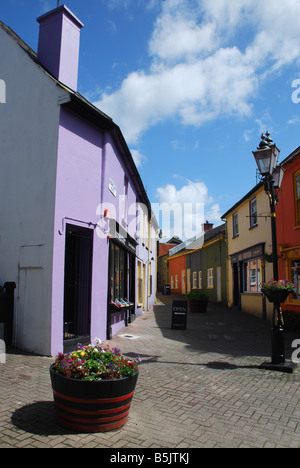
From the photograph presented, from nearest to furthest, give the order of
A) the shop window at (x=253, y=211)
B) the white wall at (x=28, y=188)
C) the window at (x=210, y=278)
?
1. the white wall at (x=28, y=188)
2. the shop window at (x=253, y=211)
3. the window at (x=210, y=278)

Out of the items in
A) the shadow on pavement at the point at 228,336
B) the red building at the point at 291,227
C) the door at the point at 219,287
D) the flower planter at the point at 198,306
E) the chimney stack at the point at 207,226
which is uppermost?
the chimney stack at the point at 207,226

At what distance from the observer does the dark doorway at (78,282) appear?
809 centimetres

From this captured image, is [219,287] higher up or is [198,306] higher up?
[219,287]

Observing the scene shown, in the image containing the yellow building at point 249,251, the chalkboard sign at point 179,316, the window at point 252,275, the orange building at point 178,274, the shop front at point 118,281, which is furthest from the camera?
the orange building at point 178,274

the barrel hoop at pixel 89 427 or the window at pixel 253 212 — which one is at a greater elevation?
the window at pixel 253 212

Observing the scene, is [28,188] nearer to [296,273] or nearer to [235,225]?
[296,273]

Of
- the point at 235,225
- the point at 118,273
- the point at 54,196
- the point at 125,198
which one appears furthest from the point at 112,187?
the point at 235,225

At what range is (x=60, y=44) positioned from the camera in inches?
341

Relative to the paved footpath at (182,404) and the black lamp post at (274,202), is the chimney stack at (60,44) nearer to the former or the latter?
the black lamp post at (274,202)

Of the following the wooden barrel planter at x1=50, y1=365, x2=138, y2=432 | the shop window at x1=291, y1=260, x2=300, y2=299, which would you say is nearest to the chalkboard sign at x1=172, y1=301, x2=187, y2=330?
the shop window at x1=291, y1=260, x2=300, y2=299

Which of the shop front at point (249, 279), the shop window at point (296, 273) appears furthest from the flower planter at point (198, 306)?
the shop window at point (296, 273)

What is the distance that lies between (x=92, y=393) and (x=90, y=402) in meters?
0.11

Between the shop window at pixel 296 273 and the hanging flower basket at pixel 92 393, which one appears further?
the shop window at pixel 296 273

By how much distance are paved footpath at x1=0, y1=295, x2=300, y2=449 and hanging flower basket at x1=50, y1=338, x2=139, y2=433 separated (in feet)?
0.41
